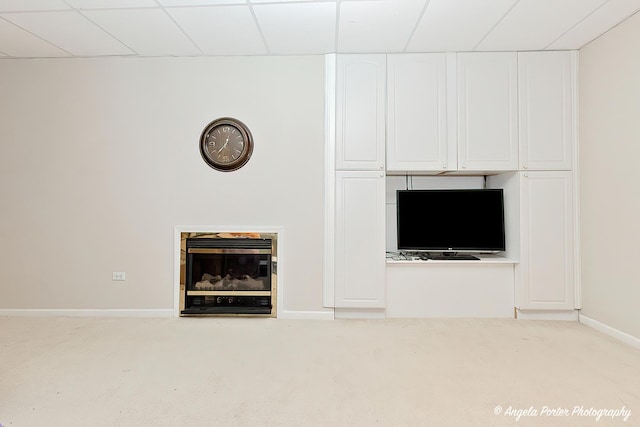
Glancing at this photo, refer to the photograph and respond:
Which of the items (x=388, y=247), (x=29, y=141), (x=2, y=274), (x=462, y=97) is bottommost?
(x=2, y=274)

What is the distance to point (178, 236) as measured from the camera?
10.3ft

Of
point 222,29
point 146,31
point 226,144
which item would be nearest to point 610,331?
point 226,144

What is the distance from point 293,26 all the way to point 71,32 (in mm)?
1953

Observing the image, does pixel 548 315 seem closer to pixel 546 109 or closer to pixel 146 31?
pixel 546 109

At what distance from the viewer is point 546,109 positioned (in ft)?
9.80

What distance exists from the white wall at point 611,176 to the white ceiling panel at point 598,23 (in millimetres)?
71

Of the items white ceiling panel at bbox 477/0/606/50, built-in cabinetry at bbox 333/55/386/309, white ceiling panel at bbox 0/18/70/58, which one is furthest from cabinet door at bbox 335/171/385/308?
white ceiling panel at bbox 0/18/70/58

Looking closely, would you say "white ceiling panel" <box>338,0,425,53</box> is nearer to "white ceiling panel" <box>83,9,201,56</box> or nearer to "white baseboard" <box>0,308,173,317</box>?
"white ceiling panel" <box>83,9,201,56</box>

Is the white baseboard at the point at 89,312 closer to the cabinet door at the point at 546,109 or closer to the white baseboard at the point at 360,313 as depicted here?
the white baseboard at the point at 360,313

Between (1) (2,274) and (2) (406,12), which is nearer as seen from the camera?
(2) (406,12)

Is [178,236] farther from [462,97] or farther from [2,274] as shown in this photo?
[462,97]

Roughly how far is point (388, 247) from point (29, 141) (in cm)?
389

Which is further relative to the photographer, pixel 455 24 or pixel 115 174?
pixel 115 174

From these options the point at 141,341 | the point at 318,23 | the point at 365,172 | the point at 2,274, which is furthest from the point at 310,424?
the point at 2,274
